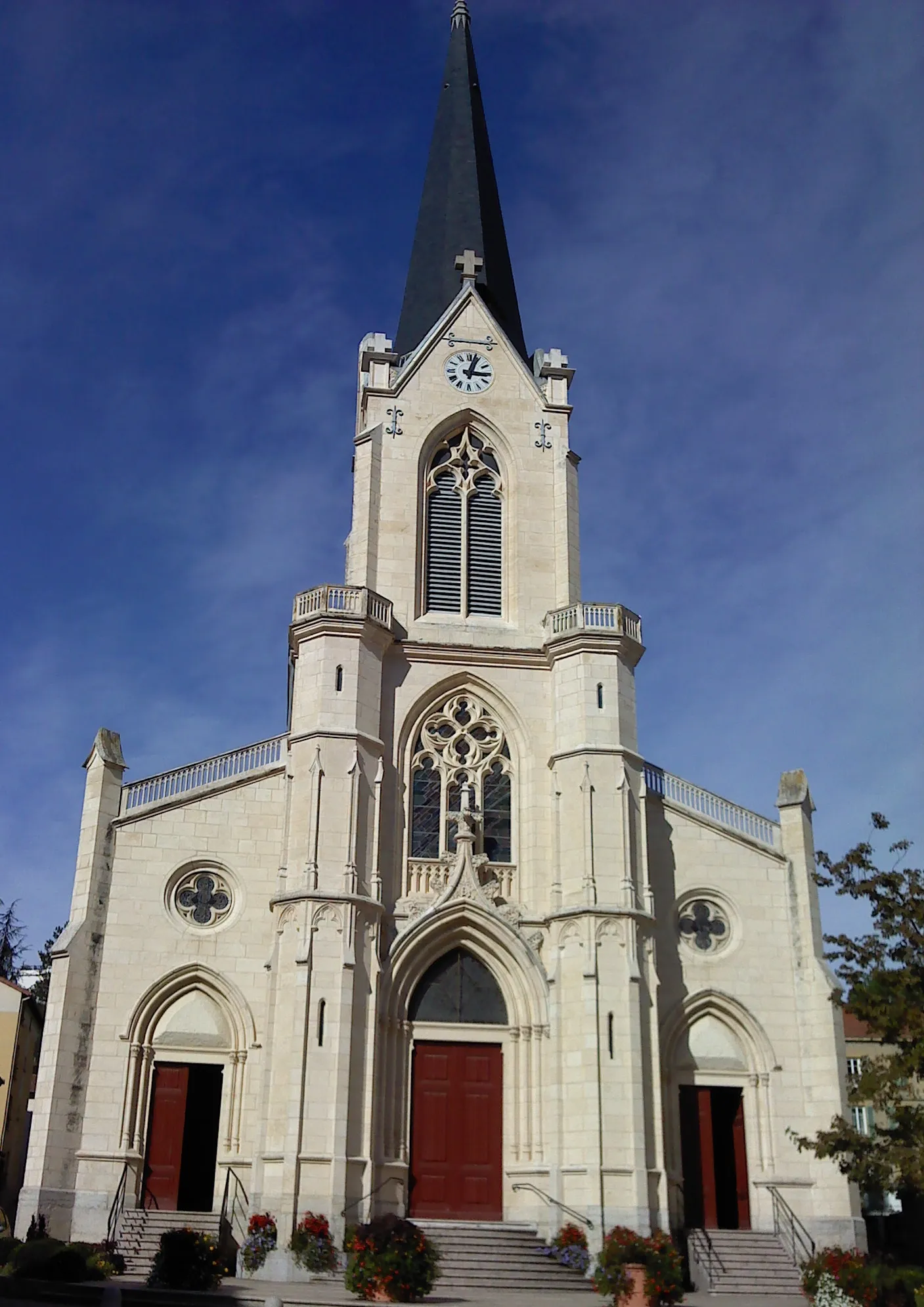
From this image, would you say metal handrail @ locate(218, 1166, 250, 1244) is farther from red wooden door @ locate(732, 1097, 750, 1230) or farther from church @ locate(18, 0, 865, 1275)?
red wooden door @ locate(732, 1097, 750, 1230)

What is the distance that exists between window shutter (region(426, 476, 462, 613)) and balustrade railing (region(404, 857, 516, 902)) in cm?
600

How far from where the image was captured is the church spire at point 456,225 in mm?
33688

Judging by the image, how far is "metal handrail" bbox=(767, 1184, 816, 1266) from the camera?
24703 mm

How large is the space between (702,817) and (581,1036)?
5987mm

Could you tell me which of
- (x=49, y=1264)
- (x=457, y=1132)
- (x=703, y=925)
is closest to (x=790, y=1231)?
(x=703, y=925)

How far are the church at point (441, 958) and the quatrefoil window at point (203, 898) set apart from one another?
0.04m

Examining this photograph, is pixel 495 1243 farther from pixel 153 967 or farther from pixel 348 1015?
pixel 153 967

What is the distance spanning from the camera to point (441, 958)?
26141mm

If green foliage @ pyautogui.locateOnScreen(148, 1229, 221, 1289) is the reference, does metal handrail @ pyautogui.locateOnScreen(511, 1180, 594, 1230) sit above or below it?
above

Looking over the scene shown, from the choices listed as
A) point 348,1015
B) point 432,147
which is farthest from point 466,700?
point 432,147

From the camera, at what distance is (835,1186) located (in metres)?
25.3

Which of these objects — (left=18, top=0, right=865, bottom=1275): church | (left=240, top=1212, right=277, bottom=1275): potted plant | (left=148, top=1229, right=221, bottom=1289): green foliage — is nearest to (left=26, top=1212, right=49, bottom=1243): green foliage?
(left=18, top=0, right=865, bottom=1275): church

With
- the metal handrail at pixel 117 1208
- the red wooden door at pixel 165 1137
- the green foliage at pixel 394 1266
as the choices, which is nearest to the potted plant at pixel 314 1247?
the green foliage at pixel 394 1266

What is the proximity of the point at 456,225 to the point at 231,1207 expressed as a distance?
2441cm
